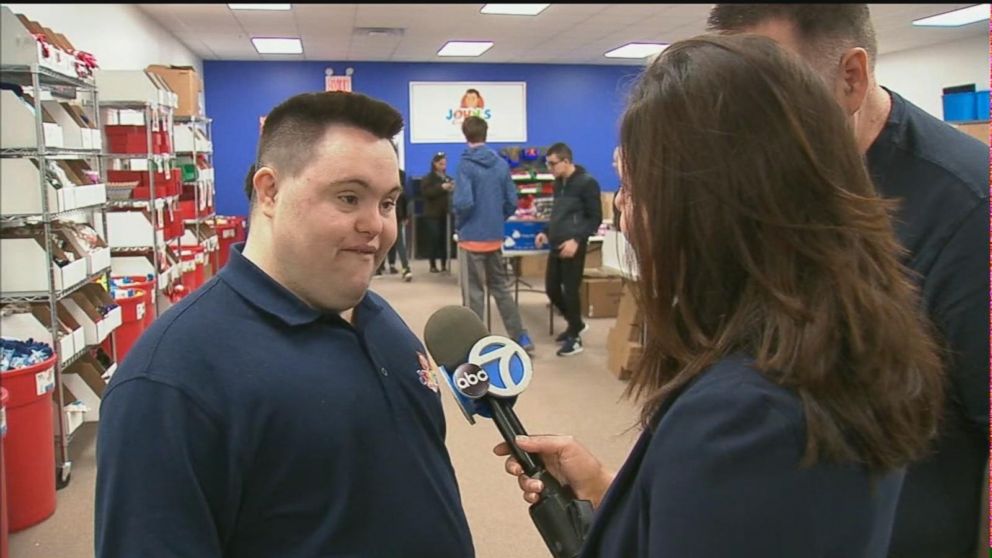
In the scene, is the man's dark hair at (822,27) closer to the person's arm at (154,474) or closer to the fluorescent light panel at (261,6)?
the person's arm at (154,474)

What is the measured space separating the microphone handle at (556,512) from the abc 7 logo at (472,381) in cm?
10

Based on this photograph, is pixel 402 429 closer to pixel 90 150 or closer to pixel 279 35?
pixel 90 150

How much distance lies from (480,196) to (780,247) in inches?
201

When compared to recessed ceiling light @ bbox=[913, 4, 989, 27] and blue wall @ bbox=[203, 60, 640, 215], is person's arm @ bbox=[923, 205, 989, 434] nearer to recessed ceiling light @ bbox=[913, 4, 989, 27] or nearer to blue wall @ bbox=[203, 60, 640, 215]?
recessed ceiling light @ bbox=[913, 4, 989, 27]

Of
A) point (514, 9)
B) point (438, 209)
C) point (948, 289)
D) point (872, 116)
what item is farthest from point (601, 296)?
point (948, 289)

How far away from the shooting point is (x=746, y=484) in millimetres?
735

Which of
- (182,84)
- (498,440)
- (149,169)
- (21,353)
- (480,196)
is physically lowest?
(498,440)

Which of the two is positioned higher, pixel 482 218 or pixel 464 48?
pixel 464 48

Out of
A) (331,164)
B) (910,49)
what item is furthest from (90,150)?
(910,49)

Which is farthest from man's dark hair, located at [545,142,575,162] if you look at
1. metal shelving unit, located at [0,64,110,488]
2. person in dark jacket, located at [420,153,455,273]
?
person in dark jacket, located at [420,153,455,273]

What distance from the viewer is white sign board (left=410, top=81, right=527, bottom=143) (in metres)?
12.3

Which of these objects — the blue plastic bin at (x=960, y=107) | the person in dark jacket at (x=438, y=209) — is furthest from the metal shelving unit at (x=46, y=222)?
the blue plastic bin at (x=960, y=107)

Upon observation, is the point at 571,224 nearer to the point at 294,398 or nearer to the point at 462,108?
the point at 294,398

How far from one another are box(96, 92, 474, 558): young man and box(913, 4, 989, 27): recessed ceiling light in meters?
9.23
